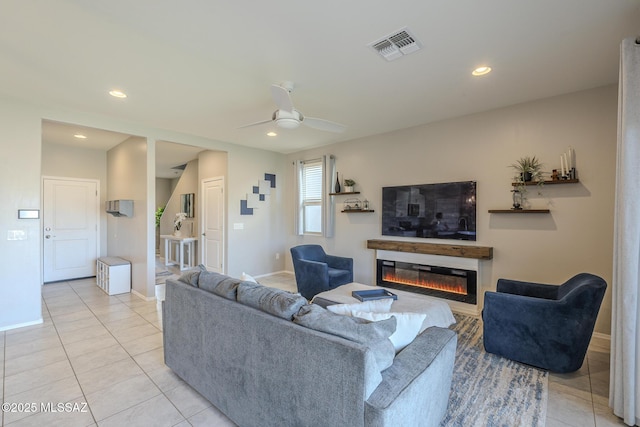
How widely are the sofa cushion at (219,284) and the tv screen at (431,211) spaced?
317 centimetres

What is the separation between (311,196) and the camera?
6074 millimetres

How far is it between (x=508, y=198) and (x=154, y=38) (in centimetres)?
417

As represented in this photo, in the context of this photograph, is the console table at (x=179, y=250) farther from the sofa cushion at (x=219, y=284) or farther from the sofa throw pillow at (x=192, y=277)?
the sofa cushion at (x=219, y=284)

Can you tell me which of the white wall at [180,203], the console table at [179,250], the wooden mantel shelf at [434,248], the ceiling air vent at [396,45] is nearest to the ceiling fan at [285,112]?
the ceiling air vent at [396,45]

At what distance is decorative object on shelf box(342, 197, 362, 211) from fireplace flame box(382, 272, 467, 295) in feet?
4.11

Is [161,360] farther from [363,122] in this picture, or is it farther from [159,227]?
[159,227]

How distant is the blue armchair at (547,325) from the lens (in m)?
2.38

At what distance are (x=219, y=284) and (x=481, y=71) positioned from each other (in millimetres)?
3069

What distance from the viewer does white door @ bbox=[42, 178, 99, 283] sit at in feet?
18.5

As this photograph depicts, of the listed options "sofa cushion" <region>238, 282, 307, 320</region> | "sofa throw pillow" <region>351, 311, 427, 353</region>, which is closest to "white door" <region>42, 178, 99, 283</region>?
"sofa cushion" <region>238, 282, 307, 320</region>

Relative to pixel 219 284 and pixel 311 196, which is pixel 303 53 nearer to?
pixel 219 284

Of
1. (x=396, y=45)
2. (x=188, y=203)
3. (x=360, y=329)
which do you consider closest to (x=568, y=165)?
(x=396, y=45)

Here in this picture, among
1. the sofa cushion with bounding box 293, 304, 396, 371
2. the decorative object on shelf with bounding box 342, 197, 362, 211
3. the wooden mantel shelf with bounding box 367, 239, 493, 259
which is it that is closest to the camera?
the sofa cushion with bounding box 293, 304, 396, 371

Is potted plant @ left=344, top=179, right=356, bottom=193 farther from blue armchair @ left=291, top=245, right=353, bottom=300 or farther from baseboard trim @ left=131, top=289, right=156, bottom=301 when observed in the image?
baseboard trim @ left=131, top=289, right=156, bottom=301
